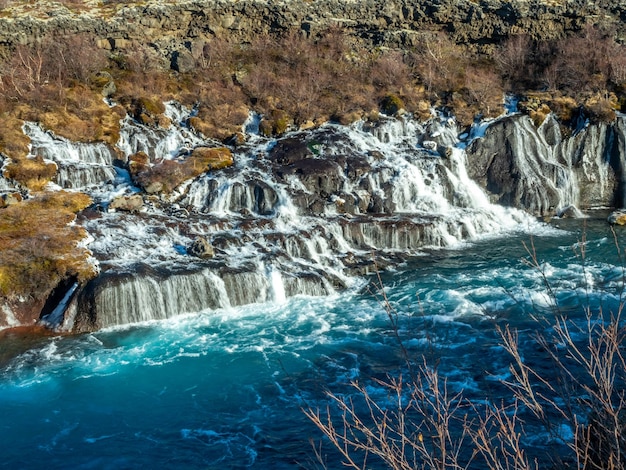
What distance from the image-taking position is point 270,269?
2298cm

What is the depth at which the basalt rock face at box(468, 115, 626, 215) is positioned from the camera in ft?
104

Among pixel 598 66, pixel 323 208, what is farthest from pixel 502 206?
pixel 598 66

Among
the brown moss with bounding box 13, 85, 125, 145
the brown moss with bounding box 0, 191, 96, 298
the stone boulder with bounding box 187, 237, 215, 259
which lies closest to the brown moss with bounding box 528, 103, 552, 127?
the stone boulder with bounding box 187, 237, 215, 259

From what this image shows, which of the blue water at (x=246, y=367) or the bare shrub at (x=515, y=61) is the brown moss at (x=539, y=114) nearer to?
the bare shrub at (x=515, y=61)

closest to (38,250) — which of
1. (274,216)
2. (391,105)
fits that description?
(274,216)

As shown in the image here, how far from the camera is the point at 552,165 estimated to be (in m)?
32.5

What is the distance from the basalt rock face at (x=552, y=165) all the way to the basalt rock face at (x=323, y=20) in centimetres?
1717

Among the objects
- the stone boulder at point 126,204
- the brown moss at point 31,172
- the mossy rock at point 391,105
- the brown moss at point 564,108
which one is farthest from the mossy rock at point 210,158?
the brown moss at point 564,108

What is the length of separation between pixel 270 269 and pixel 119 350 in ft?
22.6

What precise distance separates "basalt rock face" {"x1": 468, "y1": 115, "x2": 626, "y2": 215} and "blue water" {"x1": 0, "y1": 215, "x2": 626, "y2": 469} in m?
8.49

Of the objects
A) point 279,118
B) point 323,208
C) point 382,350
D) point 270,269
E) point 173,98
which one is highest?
point 173,98

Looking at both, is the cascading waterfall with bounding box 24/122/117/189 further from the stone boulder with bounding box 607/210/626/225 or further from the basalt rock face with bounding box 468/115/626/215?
the stone boulder with bounding box 607/210/626/225

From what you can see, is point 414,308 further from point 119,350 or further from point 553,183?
point 553,183

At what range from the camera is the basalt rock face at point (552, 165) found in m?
31.7
